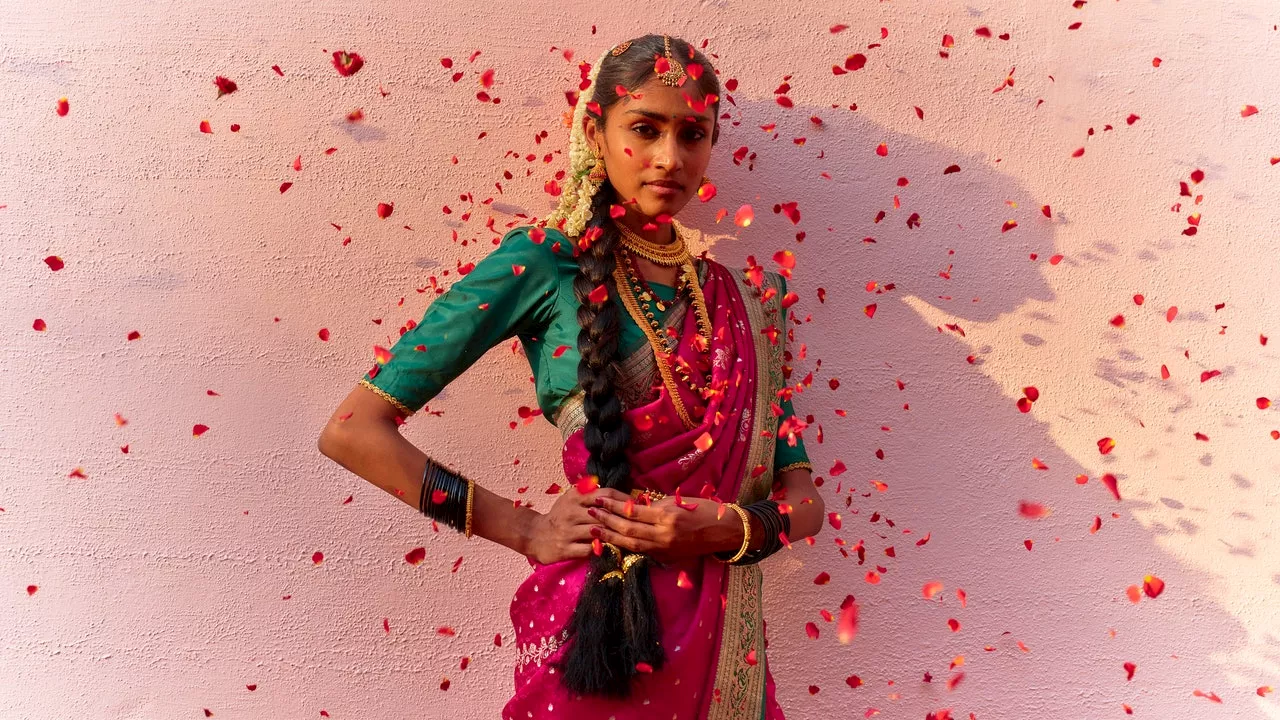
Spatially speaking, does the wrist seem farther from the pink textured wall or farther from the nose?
the nose

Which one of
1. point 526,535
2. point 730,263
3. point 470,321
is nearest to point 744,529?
point 526,535

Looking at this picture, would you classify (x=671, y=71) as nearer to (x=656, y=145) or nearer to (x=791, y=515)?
(x=656, y=145)

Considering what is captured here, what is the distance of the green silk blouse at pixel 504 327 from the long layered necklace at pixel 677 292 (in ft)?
0.08

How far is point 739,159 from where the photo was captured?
8.25 feet

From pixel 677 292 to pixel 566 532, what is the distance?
0.56m

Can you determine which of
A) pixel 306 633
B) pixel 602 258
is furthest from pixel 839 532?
pixel 306 633

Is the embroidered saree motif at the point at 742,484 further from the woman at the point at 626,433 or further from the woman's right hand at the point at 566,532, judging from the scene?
the woman's right hand at the point at 566,532

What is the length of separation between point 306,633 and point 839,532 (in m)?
1.31

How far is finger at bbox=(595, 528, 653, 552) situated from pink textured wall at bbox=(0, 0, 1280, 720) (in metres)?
0.66

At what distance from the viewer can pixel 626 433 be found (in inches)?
73.1

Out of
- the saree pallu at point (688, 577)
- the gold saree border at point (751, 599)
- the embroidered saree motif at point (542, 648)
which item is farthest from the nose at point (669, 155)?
the embroidered saree motif at point (542, 648)

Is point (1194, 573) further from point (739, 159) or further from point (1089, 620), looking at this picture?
point (739, 159)

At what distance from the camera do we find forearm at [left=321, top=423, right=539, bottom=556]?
1.84 metres

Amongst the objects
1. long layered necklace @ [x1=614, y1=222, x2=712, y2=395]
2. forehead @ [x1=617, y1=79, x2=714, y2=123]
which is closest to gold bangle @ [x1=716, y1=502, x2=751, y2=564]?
long layered necklace @ [x1=614, y1=222, x2=712, y2=395]
